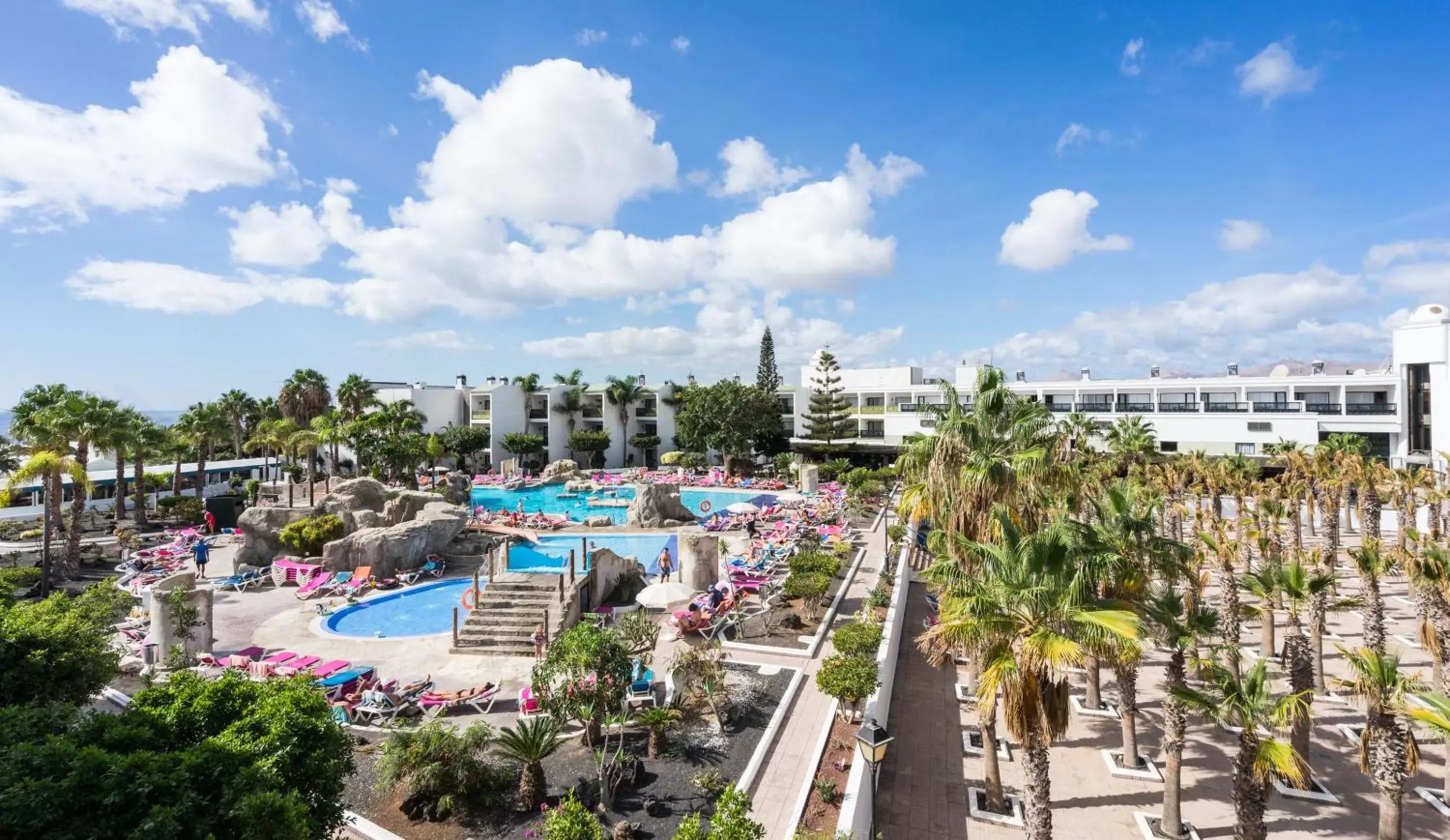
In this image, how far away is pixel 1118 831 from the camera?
9.81 metres

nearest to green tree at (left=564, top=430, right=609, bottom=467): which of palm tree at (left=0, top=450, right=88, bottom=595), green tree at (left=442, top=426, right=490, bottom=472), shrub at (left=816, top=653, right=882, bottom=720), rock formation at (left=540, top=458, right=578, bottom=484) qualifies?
rock formation at (left=540, top=458, right=578, bottom=484)

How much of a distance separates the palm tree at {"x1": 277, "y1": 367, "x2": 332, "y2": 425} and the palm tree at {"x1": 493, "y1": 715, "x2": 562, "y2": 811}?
5117cm

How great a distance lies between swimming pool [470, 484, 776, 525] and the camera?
136 ft

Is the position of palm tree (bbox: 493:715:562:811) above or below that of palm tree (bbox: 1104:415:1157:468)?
below

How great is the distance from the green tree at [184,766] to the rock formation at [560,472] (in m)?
43.3

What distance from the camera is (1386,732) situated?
908 centimetres

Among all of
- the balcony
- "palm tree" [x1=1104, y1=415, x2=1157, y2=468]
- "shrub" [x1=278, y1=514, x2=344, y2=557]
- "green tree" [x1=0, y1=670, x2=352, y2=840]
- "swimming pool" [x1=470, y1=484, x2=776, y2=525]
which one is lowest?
"swimming pool" [x1=470, y1=484, x2=776, y2=525]

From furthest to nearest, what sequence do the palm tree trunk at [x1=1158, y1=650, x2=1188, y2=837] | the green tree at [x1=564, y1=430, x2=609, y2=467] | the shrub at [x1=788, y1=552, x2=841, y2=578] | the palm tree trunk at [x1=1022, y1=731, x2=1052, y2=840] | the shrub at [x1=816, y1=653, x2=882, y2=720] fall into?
1. the green tree at [x1=564, y1=430, x2=609, y2=467]
2. the shrub at [x1=788, y1=552, x2=841, y2=578]
3. the shrub at [x1=816, y1=653, x2=882, y2=720]
4. the palm tree trunk at [x1=1158, y1=650, x2=1188, y2=837]
5. the palm tree trunk at [x1=1022, y1=731, x2=1052, y2=840]

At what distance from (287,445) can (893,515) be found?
128 ft

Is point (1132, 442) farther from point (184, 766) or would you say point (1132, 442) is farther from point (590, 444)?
point (184, 766)

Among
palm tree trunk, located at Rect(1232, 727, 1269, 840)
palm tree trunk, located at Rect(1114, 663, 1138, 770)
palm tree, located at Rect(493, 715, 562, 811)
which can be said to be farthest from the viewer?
palm tree trunk, located at Rect(1114, 663, 1138, 770)

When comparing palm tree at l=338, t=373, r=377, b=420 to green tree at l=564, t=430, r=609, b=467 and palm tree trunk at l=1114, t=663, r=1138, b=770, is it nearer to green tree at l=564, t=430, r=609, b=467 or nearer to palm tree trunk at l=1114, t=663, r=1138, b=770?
green tree at l=564, t=430, r=609, b=467

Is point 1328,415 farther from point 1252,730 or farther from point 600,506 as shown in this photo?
point 600,506

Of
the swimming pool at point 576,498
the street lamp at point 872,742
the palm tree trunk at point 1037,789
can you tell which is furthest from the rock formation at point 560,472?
the palm tree trunk at point 1037,789
